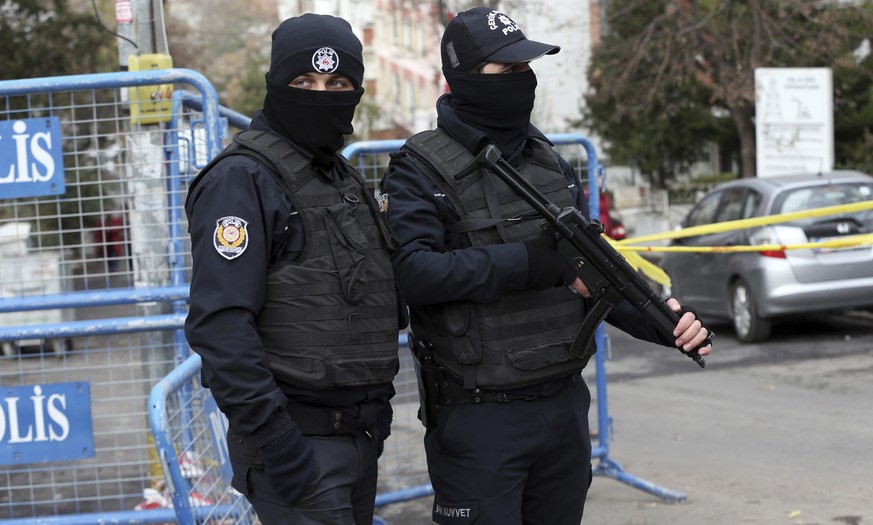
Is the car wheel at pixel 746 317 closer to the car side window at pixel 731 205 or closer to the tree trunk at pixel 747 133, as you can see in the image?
the car side window at pixel 731 205

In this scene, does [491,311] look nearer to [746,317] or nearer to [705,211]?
[746,317]

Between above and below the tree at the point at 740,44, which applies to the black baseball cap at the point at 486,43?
below

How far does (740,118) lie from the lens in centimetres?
1898

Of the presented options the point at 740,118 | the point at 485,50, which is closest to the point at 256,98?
the point at 740,118

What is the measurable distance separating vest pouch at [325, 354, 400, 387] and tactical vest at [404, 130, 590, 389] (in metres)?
0.35

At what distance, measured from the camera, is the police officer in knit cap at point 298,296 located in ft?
9.53

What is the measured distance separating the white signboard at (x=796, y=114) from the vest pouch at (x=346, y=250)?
535 inches

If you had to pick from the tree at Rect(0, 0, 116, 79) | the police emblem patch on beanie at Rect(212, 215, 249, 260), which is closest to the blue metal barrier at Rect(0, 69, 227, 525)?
the police emblem patch on beanie at Rect(212, 215, 249, 260)

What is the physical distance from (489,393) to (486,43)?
104cm

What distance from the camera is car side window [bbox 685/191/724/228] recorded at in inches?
498

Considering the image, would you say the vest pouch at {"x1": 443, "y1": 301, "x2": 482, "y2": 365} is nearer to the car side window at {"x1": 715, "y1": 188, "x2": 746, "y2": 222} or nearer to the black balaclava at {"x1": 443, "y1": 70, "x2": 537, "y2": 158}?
the black balaclava at {"x1": 443, "y1": 70, "x2": 537, "y2": 158}

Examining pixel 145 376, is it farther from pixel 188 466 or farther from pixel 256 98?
pixel 256 98

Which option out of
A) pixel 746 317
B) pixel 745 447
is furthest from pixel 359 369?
pixel 746 317

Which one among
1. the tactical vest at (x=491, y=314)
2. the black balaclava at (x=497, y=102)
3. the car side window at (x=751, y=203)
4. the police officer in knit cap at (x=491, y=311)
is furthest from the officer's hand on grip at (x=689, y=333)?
the car side window at (x=751, y=203)
